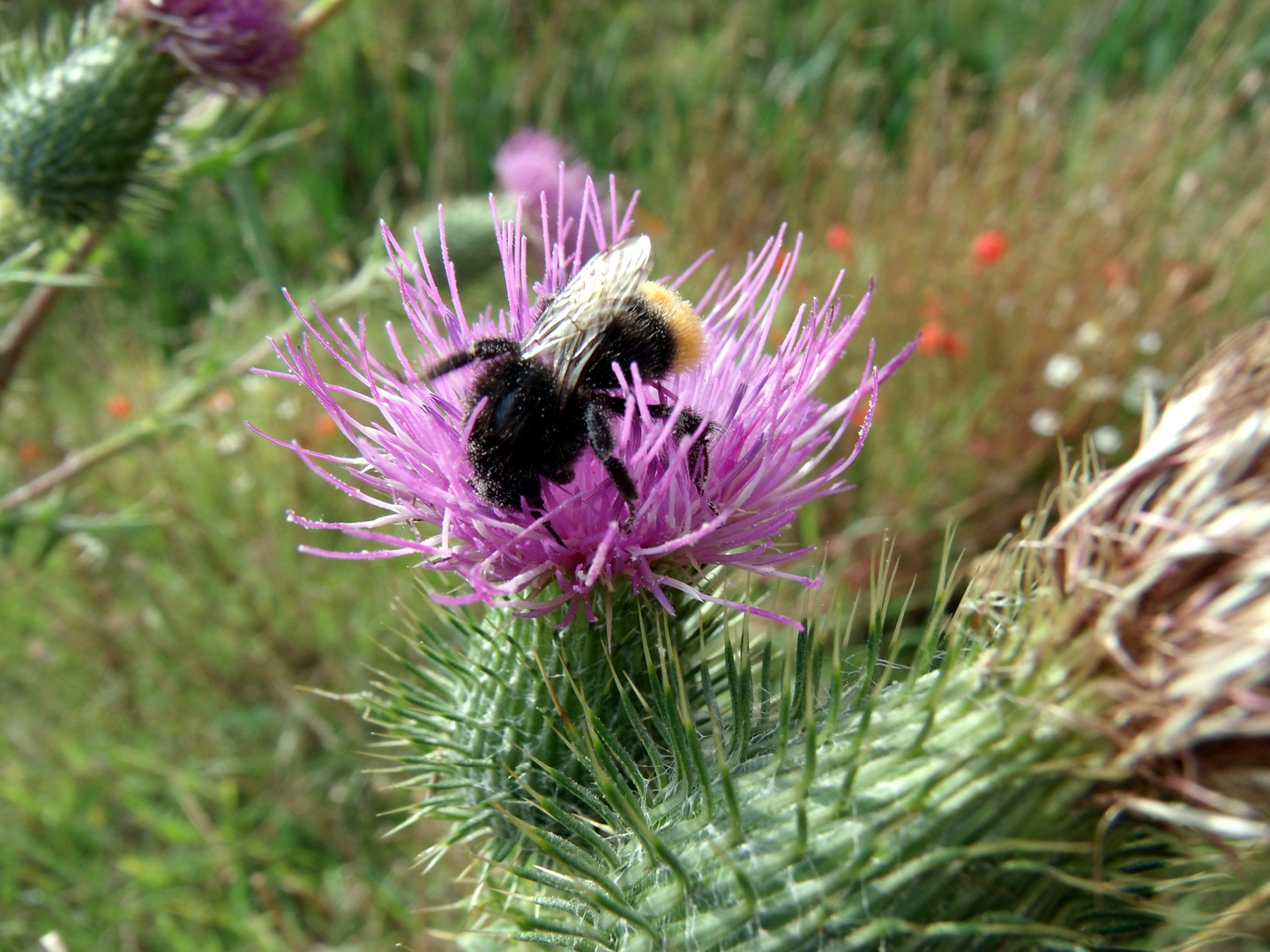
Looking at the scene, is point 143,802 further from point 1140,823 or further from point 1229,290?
point 1229,290

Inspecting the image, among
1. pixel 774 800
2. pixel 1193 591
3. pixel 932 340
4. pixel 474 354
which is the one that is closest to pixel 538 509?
pixel 474 354

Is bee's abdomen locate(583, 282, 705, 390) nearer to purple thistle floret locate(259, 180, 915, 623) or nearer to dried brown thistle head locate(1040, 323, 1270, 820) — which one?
purple thistle floret locate(259, 180, 915, 623)

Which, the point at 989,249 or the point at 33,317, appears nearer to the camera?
the point at 33,317

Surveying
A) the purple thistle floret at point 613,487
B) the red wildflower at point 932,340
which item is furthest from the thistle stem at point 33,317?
the red wildflower at point 932,340

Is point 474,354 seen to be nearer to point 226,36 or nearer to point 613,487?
point 613,487

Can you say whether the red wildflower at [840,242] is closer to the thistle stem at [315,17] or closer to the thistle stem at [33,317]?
the thistle stem at [315,17]

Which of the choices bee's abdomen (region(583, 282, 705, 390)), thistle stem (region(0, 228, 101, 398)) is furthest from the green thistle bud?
thistle stem (region(0, 228, 101, 398))
